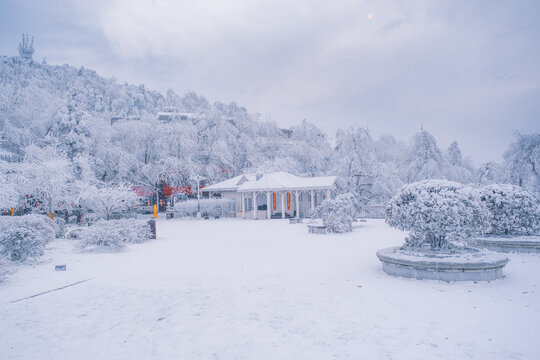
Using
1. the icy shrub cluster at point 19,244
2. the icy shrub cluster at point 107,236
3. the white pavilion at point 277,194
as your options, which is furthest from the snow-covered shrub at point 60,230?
the white pavilion at point 277,194

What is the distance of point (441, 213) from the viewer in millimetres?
6859

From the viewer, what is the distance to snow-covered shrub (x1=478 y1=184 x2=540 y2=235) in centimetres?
988

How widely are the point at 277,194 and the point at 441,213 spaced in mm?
21612

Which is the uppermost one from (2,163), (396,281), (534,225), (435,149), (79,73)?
(79,73)

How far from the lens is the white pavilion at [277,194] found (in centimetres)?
2558

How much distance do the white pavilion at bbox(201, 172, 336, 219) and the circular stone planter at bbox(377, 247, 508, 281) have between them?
1763 centimetres

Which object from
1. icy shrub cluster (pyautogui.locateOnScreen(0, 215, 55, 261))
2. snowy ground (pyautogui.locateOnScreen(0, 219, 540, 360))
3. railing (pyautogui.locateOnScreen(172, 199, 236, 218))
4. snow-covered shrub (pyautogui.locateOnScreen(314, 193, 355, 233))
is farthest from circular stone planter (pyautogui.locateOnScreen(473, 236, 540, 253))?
railing (pyautogui.locateOnScreen(172, 199, 236, 218))

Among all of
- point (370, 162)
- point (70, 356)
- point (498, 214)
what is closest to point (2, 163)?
point (70, 356)

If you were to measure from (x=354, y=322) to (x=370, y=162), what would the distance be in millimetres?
26969

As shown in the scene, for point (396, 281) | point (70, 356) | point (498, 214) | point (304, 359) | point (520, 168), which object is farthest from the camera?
point (520, 168)

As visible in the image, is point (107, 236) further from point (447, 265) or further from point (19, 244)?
point (447, 265)

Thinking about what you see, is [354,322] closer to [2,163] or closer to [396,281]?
[396,281]

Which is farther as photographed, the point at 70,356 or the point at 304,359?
the point at 70,356

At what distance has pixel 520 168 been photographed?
2267 cm
